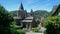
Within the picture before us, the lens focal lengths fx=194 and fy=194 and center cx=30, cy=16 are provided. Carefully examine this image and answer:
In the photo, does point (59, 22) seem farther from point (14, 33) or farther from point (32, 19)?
point (32, 19)

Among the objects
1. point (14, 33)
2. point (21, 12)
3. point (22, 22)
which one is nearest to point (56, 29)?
point (14, 33)

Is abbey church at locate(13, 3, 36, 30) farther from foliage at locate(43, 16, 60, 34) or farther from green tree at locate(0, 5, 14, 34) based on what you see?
green tree at locate(0, 5, 14, 34)

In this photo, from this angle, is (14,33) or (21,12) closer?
(14,33)

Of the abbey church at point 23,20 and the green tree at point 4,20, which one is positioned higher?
the green tree at point 4,20

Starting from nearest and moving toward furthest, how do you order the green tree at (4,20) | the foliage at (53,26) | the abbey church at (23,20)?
the green tree at (4,20)
the foliage at (53,26)
the abbey church at (23,20)

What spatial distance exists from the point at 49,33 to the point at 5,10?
9607mm

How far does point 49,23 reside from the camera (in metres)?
31.9

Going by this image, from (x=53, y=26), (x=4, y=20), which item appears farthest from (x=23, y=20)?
(x=4, y=20)

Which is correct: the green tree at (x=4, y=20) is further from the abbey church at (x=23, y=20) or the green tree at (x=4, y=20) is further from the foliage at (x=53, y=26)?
the abbey church at (x=23, y=20)

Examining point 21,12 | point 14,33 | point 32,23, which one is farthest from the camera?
point 21,12

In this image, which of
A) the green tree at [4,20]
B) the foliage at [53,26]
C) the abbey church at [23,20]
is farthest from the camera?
the abbey church at [23,20]

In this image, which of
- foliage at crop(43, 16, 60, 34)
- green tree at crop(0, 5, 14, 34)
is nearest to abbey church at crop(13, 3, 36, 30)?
foliage at crop(43, 16, 60, 34)

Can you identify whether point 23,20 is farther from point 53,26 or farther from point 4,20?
point 4,20

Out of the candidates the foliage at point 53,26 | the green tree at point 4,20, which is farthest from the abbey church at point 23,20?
the green tree at point 4,20
